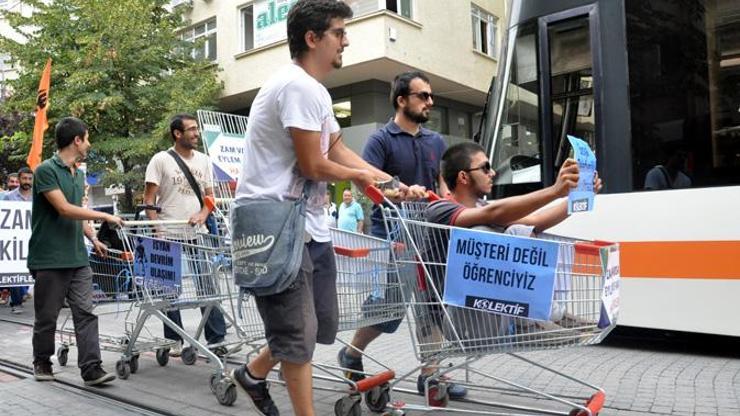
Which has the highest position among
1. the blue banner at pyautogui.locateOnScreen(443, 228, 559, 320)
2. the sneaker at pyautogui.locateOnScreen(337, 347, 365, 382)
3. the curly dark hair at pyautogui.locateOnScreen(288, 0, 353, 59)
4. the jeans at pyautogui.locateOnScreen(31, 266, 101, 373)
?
the curly dark hair at pyautogui.locateOnScreen(288, 0, 353, 59)

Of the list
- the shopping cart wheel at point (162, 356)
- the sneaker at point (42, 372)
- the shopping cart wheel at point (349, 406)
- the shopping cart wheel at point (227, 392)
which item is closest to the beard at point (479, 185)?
the shopping cart wheel at point (349, 406)

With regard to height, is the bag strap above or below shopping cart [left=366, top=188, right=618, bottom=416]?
above

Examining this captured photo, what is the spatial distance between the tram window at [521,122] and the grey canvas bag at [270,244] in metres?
3.76

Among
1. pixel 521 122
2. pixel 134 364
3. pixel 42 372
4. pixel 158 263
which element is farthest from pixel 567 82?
pixel 42 372

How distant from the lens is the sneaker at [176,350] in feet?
18.3

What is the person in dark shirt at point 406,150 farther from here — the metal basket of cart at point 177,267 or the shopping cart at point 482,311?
the metal basket of cart at point 177,267

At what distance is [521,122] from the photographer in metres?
6.51

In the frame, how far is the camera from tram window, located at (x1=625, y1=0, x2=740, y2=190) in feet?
18.0

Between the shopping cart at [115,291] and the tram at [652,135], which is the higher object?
the tram at [652,135]

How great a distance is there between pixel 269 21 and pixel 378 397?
16.9m

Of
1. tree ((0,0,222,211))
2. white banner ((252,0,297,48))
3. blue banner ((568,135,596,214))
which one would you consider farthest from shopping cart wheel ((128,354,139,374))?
white banner ((252,0,297,48))

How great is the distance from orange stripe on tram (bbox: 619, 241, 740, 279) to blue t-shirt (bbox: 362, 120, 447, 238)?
210 cm

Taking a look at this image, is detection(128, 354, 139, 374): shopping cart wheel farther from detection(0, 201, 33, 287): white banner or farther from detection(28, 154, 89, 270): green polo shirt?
detection(0, 201, 33, 287): white banner

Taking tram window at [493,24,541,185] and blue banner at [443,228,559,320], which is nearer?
blue banner at [443,228,559,320]
